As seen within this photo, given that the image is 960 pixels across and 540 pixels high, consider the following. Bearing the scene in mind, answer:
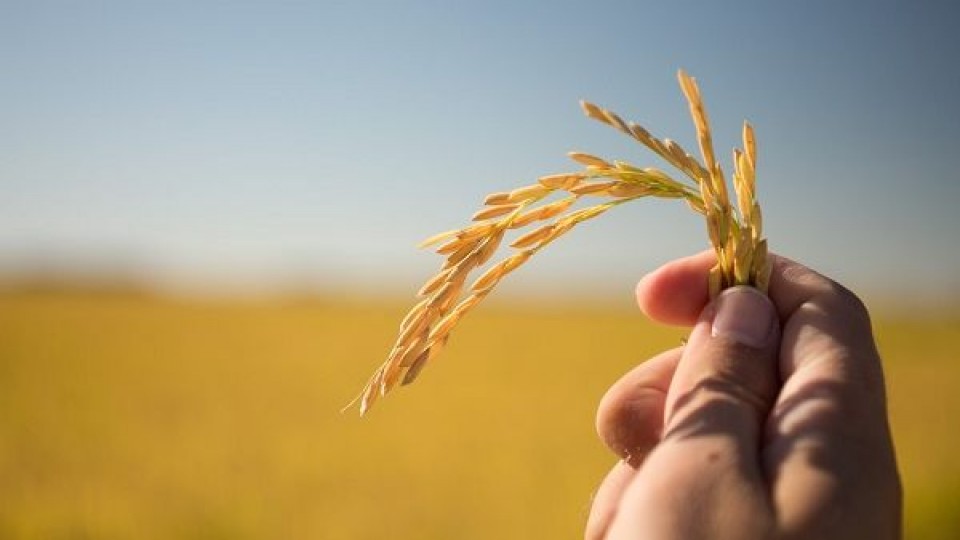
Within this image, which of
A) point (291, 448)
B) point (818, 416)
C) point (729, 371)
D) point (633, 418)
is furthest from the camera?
point (291, 448)

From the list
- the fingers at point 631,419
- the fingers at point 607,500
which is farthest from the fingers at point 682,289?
the fingers at point 607,500

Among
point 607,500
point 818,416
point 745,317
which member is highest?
point 745,317

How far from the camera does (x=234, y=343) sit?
1070 cm

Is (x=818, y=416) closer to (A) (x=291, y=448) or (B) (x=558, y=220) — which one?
(B) (x=558, y=220)

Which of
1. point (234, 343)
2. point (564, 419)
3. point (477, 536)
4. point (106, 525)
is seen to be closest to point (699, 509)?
point (477, 536)

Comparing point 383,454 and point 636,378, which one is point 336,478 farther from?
point 636,378

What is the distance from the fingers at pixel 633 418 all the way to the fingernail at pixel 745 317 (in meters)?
0.22

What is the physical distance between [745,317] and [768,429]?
192mm

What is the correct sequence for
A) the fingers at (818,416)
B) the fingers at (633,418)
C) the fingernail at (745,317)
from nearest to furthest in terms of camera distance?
1. the fingers at (818,416)
2. the fingernail at (745,317)
3. the fingers at (633,418)

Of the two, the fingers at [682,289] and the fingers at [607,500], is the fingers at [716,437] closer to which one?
the fingers at [682,289]

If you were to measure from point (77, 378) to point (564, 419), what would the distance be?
479 cm

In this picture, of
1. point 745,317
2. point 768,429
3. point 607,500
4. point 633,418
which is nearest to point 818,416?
point 768,429

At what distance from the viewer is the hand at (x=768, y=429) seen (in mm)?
1096

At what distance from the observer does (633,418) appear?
156 cm
